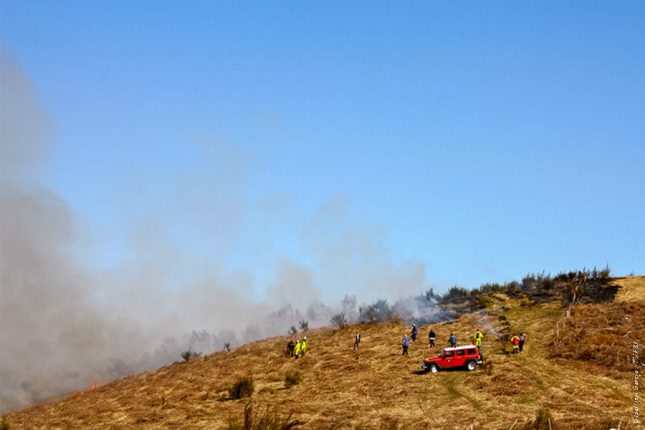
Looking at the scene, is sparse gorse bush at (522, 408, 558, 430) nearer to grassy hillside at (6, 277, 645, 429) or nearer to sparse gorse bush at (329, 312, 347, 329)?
grassy hillside at (6, 277, 645, 429)

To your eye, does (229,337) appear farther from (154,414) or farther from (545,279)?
(154,414)

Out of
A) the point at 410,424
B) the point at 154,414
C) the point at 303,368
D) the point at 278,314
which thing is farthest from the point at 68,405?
the point at 278,314

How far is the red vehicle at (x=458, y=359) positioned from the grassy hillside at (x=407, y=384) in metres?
0.63

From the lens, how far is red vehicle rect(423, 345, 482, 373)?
1497 inches

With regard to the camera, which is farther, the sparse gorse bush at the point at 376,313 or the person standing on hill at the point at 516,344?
the sparse gorse bush at the point at 376,313

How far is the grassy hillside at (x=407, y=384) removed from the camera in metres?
27.6

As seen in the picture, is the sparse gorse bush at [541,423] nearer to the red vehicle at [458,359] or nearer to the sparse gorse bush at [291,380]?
the red vehicle at [458,359]

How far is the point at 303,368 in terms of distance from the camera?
1757 inches

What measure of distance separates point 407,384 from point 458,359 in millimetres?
4511

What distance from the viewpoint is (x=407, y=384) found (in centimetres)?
3547

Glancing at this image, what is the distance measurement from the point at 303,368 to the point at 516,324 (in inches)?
737

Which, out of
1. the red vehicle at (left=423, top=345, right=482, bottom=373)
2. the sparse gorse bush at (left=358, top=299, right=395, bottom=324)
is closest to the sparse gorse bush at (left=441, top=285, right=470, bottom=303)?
the sparse gorse bush at (left=358, top=299, right=395, bottom=324)

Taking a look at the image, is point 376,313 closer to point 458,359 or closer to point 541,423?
point 458,359

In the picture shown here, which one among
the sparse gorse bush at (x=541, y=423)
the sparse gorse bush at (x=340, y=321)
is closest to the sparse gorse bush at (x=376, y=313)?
the sparse gorse bush at (x=340, y=321)
